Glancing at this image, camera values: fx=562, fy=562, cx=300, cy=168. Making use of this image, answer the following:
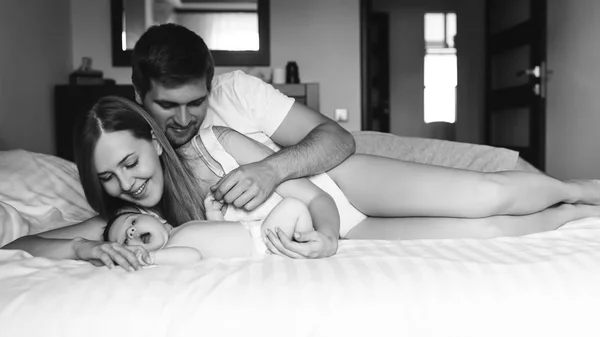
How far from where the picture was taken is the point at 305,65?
4383mm

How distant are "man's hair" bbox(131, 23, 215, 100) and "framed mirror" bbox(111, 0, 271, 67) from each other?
8.87 feet

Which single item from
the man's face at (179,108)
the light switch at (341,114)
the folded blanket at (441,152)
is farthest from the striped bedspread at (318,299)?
the light switch at (341,114)

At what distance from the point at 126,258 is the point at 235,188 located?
32 cm

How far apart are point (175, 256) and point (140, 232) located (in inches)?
6.1

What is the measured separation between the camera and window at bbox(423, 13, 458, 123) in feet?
27.5

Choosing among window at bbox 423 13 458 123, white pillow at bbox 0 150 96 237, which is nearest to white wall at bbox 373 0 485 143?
window at bbox 423 13 458 123

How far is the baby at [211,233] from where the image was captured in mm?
1219

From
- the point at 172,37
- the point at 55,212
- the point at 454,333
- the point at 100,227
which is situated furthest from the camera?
the point at 55,212

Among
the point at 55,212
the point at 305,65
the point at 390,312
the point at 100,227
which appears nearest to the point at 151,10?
the point at 305,65

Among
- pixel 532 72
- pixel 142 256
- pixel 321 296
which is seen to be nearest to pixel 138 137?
pixel 142 256

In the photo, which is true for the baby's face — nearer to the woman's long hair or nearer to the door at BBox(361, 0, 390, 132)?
the woman's long hair

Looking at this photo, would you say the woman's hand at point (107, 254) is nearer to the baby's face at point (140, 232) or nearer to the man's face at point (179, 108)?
the baby's face at point (140, 232)

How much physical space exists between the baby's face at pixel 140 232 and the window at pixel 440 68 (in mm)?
7271

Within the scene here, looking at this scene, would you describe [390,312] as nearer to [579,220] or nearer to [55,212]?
[579,220]
